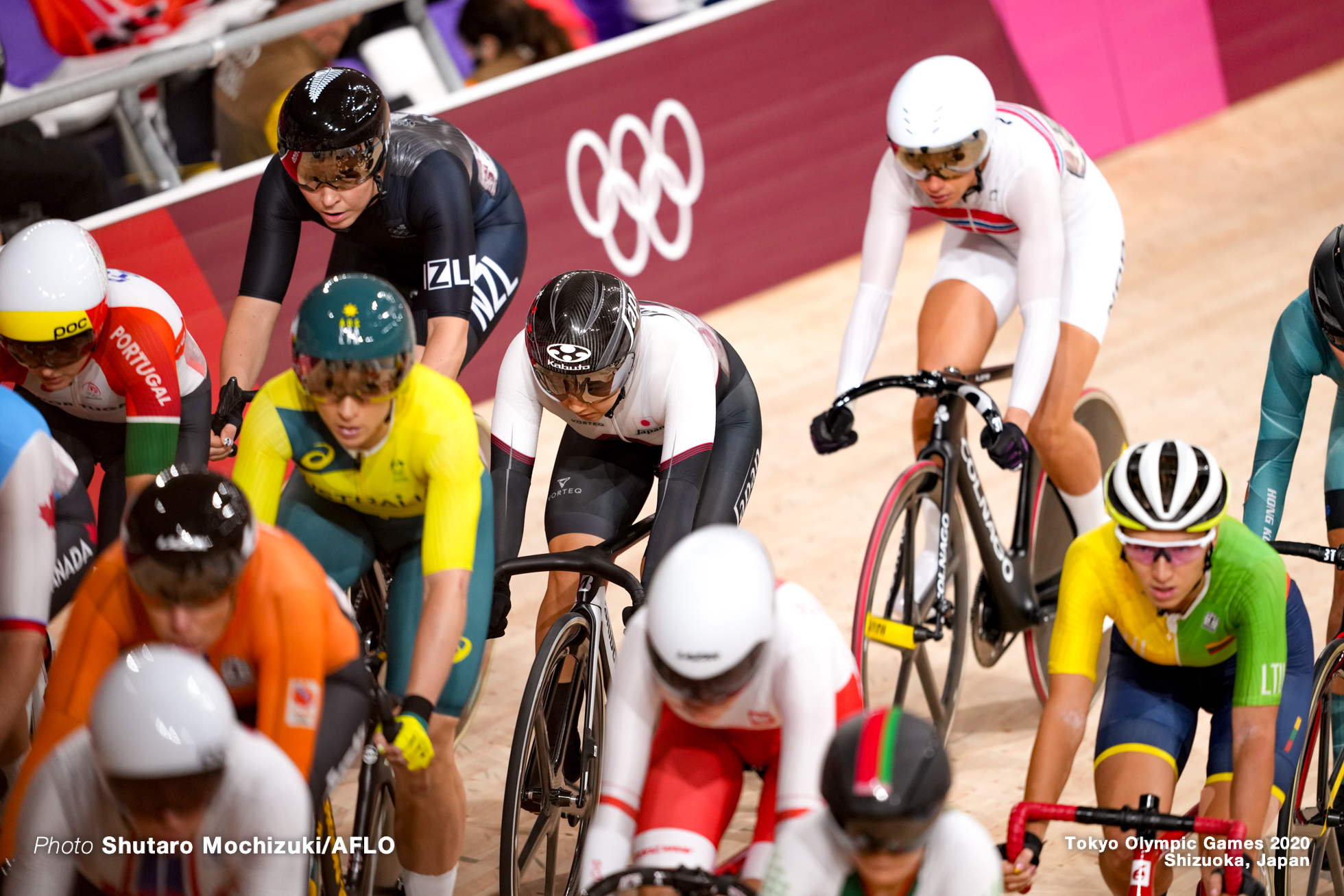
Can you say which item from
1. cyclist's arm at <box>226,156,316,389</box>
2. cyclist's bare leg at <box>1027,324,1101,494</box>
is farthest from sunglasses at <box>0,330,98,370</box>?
cyclist's bare leg at <box>1027,324,1101,494</box>

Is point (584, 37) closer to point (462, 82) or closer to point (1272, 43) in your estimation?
point (462, 82)

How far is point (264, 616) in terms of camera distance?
9.11ft

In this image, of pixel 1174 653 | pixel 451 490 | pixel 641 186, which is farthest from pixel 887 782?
pixel 641 186

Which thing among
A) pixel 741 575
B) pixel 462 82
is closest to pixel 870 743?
pixel 741 575

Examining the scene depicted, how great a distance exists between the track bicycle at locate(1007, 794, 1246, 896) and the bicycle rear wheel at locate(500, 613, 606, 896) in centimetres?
108

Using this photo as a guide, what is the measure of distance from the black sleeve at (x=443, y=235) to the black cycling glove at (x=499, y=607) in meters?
0.92

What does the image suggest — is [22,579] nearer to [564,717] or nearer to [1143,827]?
[564,717]

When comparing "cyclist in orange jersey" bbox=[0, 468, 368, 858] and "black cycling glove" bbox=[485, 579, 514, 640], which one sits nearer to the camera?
"cyclist in orange jersey" bbox=[0, 468, 368, 858]

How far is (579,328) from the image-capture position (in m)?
3.44

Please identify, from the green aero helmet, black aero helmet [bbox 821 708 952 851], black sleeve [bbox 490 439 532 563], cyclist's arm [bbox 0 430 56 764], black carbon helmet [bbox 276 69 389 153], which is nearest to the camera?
black aero helmet [bbox 821 708 952 851]

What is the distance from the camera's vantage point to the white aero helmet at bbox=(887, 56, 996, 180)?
419cm

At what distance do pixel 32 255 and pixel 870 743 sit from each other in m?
2.43

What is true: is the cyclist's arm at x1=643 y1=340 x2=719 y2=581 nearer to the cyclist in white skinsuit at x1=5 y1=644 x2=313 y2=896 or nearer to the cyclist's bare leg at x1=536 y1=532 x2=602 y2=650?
the cyclist's bare leg at x1=536 y1=532 x2=602 y2=650

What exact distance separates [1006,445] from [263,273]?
2105mm
